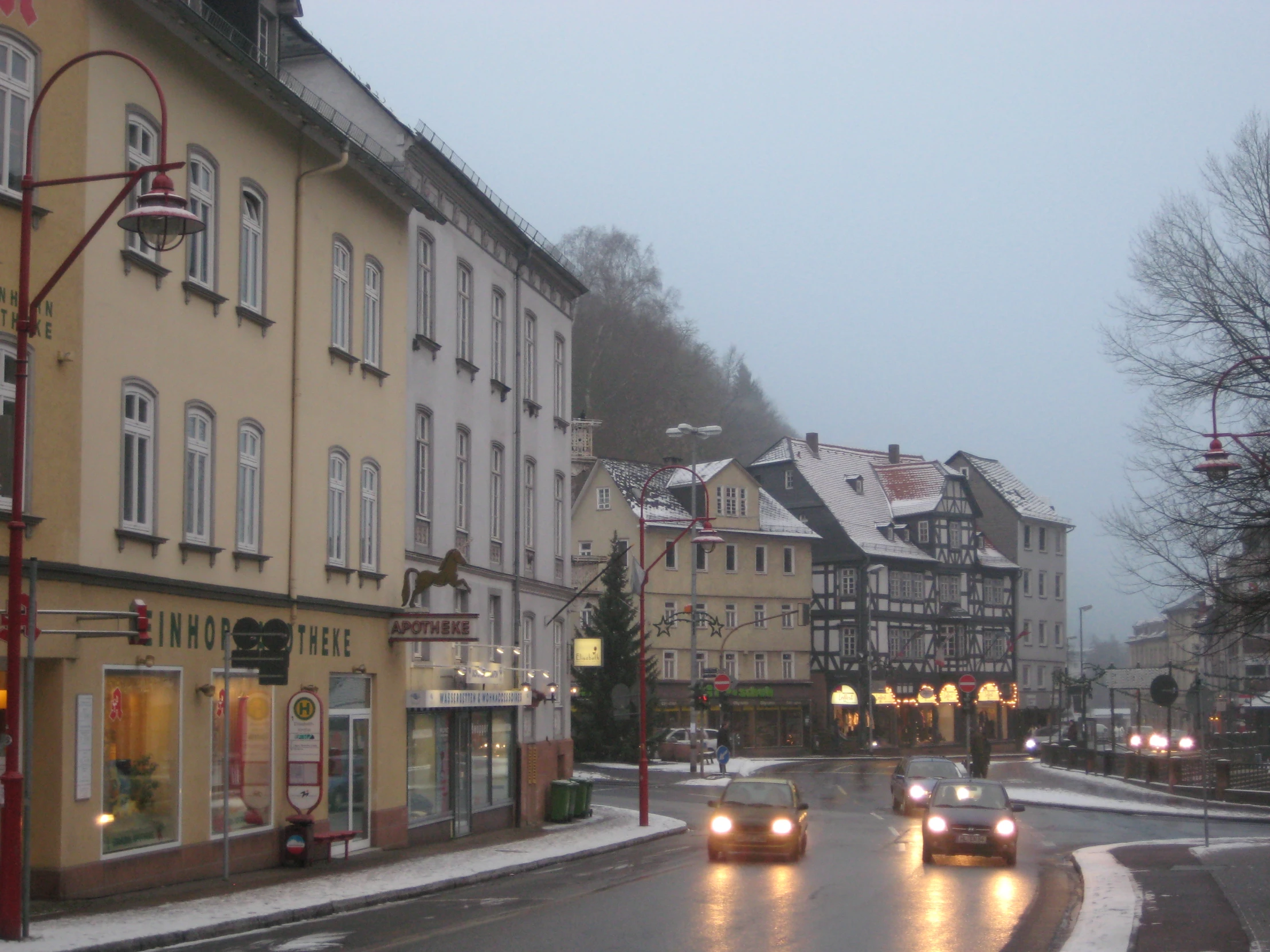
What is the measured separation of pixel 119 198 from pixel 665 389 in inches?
3003

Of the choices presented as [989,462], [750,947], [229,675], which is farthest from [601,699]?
[989,462]

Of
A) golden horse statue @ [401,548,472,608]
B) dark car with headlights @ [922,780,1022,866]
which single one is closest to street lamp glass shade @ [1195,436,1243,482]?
dark car with headlights @ [922,780,1022,866]

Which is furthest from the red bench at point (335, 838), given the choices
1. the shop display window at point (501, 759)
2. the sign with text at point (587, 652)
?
the sign with text at point (587, 652)

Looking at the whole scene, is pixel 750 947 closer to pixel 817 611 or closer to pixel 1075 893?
pixel 1075 893

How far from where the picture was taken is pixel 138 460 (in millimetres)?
19594

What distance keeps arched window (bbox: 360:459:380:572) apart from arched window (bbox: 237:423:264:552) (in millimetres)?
3911

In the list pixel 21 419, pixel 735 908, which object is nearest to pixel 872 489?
pixel 735 908

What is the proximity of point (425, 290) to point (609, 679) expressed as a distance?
32.7 metres

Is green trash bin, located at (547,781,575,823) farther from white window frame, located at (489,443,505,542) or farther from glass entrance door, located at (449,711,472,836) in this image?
white window frame, located at (489,443,505,542)

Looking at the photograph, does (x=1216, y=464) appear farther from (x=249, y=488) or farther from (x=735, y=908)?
(x=249, y=488)

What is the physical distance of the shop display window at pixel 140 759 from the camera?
18.7m

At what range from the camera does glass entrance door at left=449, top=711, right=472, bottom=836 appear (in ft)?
101

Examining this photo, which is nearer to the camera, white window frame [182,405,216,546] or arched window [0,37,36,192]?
arched window [0,37,36,192]

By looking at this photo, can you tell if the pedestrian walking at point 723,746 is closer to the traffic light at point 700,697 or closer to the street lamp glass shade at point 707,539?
the traffic light at point 700,697
